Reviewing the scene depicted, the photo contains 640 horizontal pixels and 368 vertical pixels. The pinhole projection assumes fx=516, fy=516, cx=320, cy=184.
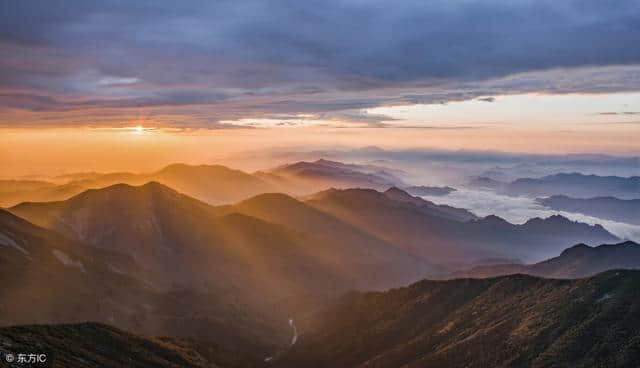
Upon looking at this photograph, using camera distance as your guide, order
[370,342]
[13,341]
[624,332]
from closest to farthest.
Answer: [13,341]
[624,332]
[370,342]

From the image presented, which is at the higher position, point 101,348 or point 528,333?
point 101,348

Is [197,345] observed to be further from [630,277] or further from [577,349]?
[630,277]

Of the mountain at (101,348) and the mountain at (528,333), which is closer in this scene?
the mountain at (101,348)

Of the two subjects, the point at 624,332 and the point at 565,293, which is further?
the point at 565,293

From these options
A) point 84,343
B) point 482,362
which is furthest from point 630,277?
point 84,343

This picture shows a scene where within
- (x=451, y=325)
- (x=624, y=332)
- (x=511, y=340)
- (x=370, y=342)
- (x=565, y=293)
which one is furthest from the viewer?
(x=370, y=342)

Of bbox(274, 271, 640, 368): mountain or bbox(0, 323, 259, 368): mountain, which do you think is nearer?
bbox(0, 323, 259, 368): mountain

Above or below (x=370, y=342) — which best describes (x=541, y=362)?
above

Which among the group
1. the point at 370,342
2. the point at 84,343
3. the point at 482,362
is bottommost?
the point at 370,342
